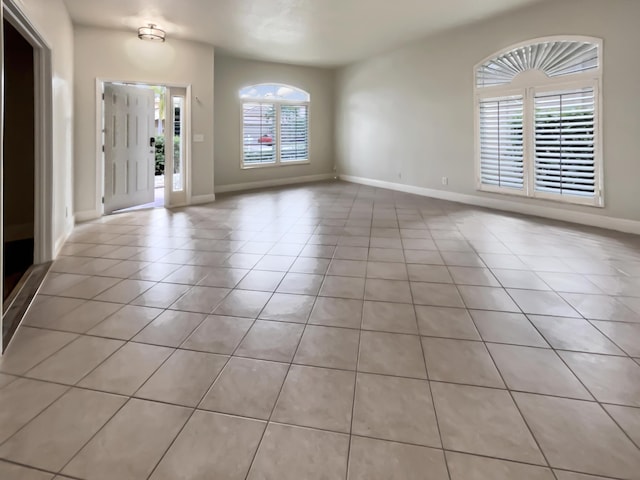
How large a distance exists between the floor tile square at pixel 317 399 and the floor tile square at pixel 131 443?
1.38 feet

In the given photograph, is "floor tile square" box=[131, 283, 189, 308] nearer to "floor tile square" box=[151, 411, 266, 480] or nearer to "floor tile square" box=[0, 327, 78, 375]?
"floor tile square" box=[0, 327, 78, 375]

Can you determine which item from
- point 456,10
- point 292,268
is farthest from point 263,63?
point 292,268

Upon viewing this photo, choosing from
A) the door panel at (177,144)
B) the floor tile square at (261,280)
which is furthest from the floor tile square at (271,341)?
the door panel at (177,144)

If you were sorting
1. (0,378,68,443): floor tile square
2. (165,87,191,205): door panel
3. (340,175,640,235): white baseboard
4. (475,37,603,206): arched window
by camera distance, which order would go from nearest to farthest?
1. (0,378,68,443): floor tile square
2. (340,175,640,235): white baseboard
3. (475,37,603,206): arched window
4. (165,87,191,205): door panel

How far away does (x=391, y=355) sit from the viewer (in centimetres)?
204

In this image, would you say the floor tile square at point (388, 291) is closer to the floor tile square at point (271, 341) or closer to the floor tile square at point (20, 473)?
the floor tile square at point (271, 341)

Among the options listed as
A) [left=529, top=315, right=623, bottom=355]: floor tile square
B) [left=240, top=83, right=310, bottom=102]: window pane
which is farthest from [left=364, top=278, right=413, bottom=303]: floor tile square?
[left=240, top=83, right=310, bottom=102]: window pane

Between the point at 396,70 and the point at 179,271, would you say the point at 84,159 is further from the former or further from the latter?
the point at 396,70

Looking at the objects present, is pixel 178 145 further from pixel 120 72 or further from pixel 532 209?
pixel 532 209

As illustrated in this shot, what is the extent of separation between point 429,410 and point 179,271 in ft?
8.17

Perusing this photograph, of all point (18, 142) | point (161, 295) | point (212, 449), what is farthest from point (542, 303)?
point (18, 142)

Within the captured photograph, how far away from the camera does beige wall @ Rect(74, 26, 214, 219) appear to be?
5.40 m

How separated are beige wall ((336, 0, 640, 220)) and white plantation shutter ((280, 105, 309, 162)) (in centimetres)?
92

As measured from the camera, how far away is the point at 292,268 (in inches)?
137
